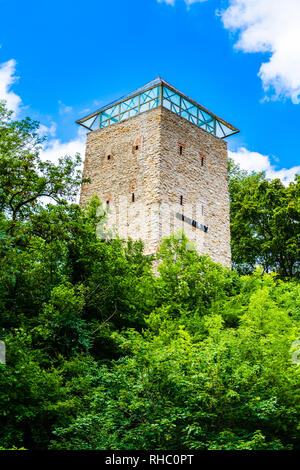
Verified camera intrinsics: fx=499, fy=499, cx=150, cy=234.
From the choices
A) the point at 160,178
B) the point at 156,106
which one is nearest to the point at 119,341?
the point at 160,178

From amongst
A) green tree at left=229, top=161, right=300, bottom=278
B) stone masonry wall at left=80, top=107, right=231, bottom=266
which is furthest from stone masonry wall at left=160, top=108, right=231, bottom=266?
green tree at left=229, top=161, right=300, bottom=278

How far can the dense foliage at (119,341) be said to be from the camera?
7840mm

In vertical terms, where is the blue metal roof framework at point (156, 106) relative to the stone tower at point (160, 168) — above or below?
above

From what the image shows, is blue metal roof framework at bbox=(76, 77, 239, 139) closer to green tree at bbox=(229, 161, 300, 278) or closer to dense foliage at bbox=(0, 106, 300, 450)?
green tree at bbox=(229, 161, 300, 278)

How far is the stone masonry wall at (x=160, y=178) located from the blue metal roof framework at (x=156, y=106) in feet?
1.39

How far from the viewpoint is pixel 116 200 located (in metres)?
19.7

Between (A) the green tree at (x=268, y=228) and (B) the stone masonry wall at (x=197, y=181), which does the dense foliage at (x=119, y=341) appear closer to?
(B) the stone masonry wall at (x=197, y=181)

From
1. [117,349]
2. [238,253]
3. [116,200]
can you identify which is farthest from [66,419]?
[238,253]

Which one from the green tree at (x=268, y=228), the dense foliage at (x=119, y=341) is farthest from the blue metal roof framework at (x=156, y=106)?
the dense foliage at (x=119, y=341)

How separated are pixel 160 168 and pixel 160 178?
436 millimetres

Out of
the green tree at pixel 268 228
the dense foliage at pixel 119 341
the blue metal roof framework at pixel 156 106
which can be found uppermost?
the blue metal roof framework at pixel 156 106

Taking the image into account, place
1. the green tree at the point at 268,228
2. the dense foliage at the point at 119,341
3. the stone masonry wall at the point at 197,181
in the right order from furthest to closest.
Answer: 1. the green tree at the point at 268,228
2. the stone masonry wall at the point at 197,181
3. the dense foliage at the point at 119,341

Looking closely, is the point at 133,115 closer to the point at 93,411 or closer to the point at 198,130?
the point at 198,130

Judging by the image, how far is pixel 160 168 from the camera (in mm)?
18562
